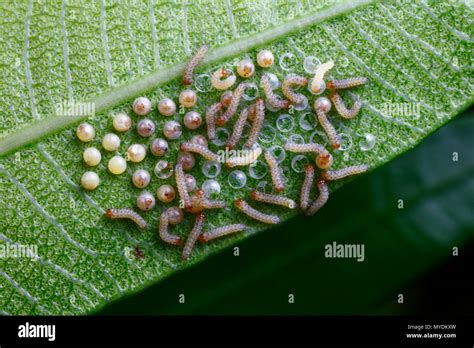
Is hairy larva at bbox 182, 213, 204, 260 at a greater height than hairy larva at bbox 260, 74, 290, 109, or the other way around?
hairy larva at bbox 260, 74, 290, 109

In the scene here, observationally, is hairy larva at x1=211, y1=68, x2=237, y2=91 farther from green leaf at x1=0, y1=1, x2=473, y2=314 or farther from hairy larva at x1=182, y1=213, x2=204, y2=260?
hairy larva at x1=182, y1=213, x2=204, y2=260

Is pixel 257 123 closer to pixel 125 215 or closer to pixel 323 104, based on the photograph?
pixel 323 104

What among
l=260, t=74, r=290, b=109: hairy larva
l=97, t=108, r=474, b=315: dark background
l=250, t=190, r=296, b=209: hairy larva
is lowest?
l=97, t=108, r=474, b=315: dark background

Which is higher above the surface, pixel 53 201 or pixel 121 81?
pixel 121 81

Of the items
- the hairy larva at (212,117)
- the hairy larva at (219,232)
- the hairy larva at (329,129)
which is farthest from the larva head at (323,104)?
the hairy larva at (219,232)

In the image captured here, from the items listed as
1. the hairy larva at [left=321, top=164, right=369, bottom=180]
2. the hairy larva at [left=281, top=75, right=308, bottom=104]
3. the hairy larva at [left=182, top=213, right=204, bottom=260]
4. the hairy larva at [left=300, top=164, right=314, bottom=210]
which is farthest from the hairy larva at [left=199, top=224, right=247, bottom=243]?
the hairy larva at [left=281, top=75, right=308, bottom=104]

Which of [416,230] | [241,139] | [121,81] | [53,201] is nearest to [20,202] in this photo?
[53,201]

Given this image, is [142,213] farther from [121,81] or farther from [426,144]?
[426,144]

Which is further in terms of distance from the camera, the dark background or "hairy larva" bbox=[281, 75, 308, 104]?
the dark background
